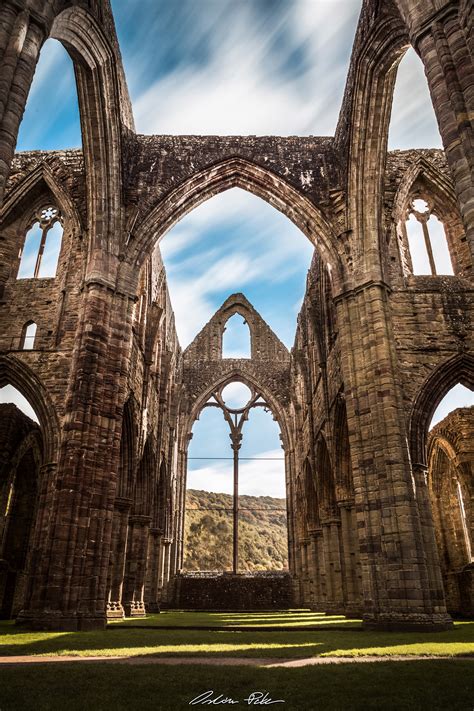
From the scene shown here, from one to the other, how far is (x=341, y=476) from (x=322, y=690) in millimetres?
11471

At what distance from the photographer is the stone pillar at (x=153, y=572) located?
18.0 metres

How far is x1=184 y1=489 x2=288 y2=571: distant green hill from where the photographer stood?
139 ft

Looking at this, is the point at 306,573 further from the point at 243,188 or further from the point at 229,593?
the point at 243,188

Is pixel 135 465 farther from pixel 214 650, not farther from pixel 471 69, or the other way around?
pixel 471 69

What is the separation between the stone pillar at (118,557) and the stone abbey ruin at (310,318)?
0.17 feet

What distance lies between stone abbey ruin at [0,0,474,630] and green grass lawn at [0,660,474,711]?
4351 millimetres

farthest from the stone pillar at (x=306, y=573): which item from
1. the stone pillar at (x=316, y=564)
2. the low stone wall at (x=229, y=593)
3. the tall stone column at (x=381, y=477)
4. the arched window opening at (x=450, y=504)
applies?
Answer: the tall stone column at (x=381, y=477)

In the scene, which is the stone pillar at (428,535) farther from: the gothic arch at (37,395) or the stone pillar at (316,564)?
the stone pillar at (316,564)

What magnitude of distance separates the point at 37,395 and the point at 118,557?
457 cm

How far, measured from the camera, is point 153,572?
61.3 feet

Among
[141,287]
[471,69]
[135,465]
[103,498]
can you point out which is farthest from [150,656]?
[141,287]

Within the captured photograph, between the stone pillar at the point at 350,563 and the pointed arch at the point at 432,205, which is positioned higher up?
the pointed arch at the point at 432,205

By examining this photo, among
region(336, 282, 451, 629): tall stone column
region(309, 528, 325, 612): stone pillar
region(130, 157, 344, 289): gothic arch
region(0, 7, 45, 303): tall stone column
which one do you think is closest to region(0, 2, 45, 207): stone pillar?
region(0, 7, 45, 303): tall stone column

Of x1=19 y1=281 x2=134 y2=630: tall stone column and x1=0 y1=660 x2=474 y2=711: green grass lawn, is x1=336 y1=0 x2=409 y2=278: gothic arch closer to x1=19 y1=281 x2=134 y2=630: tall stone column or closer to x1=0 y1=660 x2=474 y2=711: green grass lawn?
x1=19 y1=281 x2=134 y2=630: tall stone column
